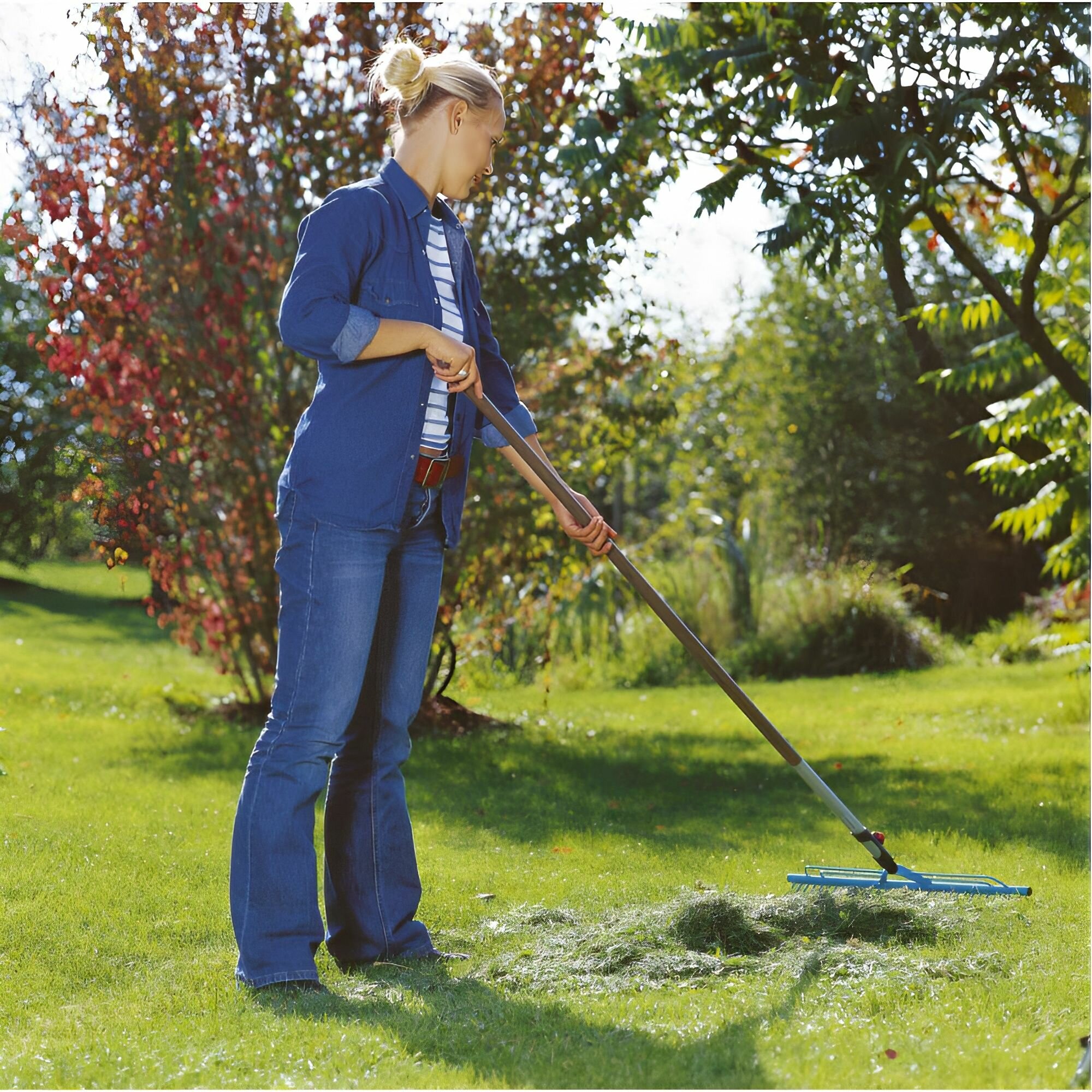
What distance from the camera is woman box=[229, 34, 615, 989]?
2641mm

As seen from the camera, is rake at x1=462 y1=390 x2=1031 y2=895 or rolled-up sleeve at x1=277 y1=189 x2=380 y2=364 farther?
rake at x1=462 y1=390 x2=1031 y2=895

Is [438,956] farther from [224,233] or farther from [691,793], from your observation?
[224,233]

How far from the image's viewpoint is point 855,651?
10.2 m

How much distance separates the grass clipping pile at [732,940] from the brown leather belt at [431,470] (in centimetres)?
109

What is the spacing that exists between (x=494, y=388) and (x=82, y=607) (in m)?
8.01

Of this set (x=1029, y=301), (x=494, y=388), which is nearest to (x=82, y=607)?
(x=1029, y=301)

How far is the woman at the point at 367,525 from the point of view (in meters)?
2.64

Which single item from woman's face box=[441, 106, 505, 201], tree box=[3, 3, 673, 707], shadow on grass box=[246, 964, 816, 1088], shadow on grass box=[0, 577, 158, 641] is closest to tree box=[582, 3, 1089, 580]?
tree box=[3, 3, 673, 707]

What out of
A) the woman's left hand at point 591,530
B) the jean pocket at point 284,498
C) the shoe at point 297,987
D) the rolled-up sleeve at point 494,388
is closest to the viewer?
the shoe at point 297,987

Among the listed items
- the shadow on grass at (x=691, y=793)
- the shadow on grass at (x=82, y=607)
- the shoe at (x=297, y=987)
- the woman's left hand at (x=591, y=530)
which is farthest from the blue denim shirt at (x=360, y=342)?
the shadow on grass at (x=82, y=607)

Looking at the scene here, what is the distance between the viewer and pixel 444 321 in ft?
9.41

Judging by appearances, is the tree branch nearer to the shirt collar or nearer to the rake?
the rake

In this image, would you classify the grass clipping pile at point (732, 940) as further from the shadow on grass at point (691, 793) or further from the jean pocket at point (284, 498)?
the jean pocket at point (284, 498)

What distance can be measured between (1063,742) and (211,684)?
5466 mm
